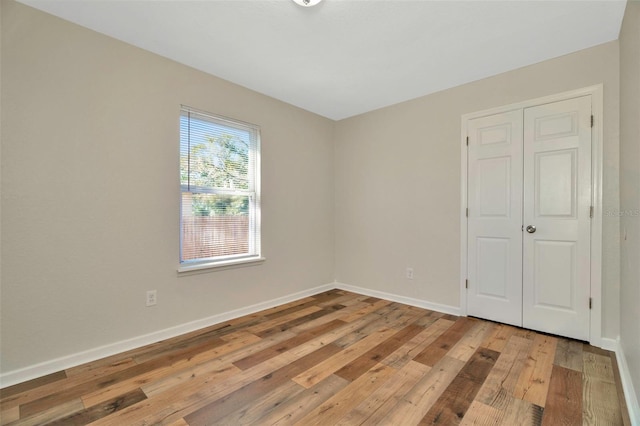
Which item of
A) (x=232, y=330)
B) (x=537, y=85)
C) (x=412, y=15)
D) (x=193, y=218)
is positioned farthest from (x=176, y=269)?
(x=537, y=85)

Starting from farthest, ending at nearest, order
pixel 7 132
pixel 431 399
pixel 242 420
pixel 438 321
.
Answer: pixel 438 321 < pixel 7 132 < pixel 431 399 < pixel 242 420

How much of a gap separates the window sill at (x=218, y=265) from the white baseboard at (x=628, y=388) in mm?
3054

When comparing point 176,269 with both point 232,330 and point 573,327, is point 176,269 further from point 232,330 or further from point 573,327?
point 573,327

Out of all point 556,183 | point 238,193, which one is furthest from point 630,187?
point 238,193

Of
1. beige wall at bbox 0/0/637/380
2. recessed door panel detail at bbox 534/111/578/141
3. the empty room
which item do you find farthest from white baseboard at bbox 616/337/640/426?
recessed door panel detail at bbox 534/111/578/141

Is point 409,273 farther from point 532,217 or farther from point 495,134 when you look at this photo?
point 495,134

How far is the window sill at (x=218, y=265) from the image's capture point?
110 inches

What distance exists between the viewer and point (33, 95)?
203 cm

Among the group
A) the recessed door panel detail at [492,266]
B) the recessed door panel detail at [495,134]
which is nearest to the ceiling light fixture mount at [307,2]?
the recessed door panel detail at [495,134]

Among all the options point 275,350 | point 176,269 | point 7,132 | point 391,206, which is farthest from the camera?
point 391,206

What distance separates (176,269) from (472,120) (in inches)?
134

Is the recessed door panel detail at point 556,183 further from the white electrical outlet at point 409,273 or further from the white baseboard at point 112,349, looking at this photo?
the white baseboard at point 112,349

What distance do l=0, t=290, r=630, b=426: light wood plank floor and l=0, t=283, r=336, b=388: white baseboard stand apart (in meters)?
0.07

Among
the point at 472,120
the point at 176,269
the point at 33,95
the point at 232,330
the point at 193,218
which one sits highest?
the point at 472,120
